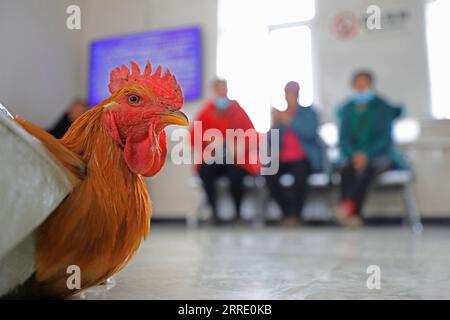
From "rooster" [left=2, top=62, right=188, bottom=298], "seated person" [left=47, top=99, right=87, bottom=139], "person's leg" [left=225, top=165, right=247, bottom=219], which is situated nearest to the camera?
"rooster" [left=2, top=62, right=188, bottom=298]

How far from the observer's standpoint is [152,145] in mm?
550

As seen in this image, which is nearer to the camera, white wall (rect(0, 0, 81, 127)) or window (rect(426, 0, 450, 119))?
white wall (rect(0, 0, 81, 127))

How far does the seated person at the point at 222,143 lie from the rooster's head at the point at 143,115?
2.23 m

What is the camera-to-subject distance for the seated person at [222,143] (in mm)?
2949

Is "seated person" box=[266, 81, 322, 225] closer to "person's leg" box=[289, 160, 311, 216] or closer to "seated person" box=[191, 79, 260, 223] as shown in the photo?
"person's leg" box=[289, 160, 311, 216]

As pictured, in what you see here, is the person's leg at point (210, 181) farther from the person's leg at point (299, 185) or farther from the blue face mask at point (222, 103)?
the person's leg at point (299, 185)

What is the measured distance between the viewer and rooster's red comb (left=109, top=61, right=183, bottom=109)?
0.55 m

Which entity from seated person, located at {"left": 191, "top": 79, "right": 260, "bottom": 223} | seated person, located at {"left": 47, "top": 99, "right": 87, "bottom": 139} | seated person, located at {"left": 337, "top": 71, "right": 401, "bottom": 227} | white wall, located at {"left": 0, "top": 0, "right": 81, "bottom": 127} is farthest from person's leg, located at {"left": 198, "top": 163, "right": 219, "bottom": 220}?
seated person, located at {"left": 47, "top": 99, "right": 87, "bottom": 139}

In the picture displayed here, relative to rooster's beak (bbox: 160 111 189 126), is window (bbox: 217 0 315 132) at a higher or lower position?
higher

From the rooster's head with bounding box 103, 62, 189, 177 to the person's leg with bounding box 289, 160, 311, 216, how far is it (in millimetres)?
2576

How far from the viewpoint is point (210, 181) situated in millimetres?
3275

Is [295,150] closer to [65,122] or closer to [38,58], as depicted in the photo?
[38,58]
